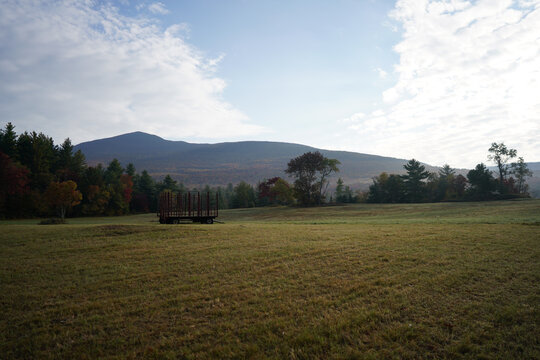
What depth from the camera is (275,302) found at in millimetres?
5938

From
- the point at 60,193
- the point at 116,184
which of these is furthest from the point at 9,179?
the point at 116,184

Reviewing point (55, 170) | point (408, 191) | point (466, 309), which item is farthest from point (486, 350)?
point (55, 170)

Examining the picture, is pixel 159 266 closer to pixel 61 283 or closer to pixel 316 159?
pixel 61 283

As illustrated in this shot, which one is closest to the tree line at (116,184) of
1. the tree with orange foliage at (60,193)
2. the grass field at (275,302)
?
the tree with orange foliage at (60,193)

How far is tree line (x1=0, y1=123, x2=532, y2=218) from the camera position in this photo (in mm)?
45781

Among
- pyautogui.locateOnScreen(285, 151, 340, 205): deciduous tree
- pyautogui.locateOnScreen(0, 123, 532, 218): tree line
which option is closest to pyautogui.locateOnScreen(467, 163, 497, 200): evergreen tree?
pyautogui.locateOnScreen(0, 123, 532, 218): tree line

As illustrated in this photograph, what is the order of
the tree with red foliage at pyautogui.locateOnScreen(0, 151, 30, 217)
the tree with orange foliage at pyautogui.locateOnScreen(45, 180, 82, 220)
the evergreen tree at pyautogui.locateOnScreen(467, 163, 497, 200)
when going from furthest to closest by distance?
the evergreen tree at pyautogui.locateOnScreen(467, 163, 497, 200)
the tree with orange foliage at pyautogui.locateOnScreen(45, 180, 82, 220)
the tree with red foliage at pyautogui.locateOnScreen(0, 151, 30, 217)

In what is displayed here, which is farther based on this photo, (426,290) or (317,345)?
(426,290)

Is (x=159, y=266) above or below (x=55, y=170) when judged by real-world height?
below

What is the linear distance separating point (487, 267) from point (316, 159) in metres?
53.6

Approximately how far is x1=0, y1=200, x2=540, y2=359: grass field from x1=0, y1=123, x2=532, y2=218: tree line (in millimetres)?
45080

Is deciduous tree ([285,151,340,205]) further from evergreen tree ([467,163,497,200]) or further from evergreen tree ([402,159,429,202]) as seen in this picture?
evergreen tree ([467,163,497,200])

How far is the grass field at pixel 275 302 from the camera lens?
438 centimetres

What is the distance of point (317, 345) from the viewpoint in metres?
4.32
